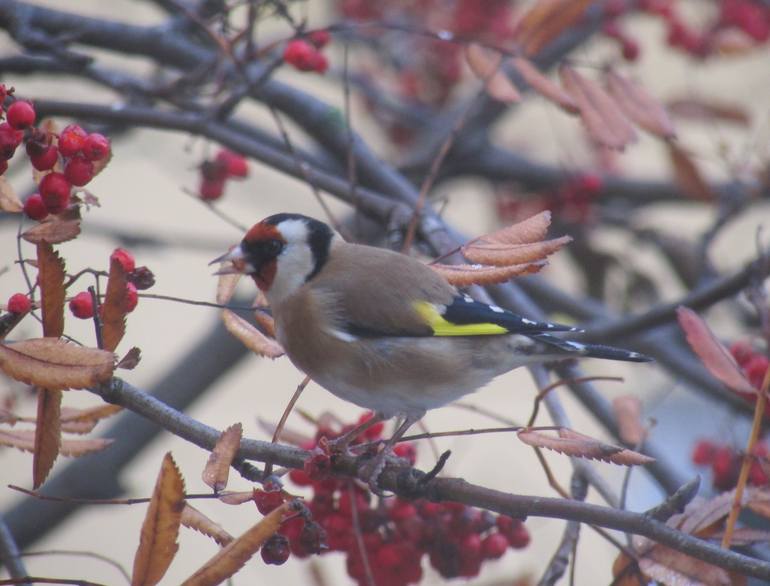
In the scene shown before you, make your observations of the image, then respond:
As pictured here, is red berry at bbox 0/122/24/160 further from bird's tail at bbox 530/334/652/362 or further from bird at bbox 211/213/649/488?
bird's tail at bbox 530/334/652/362

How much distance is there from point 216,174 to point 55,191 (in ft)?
2.67

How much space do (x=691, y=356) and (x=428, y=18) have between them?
5.50 ft

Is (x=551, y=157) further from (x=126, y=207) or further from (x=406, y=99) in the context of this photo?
(x=126, y=207)

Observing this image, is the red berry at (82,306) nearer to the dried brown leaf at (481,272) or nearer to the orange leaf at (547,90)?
the dried brown leaf at (481,272)

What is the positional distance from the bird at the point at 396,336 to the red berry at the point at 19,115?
1.66 feet

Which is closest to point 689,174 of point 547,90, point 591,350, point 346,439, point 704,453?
point 704,453

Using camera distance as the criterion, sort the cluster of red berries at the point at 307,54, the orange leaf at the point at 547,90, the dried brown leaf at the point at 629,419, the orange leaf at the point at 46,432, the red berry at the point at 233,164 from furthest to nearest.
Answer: the red berry at the point at 233,164
the cluster of red berries at the point at 307,54
the orange leaf at the point at 547,90
the dried brown leaf at the point at 629,419
the orange leaf at the point at 46,432

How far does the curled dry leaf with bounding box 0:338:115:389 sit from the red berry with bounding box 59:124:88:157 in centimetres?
32

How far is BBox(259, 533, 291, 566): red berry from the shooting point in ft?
4.51

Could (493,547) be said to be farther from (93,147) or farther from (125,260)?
(93,147)

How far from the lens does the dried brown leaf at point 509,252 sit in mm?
1549

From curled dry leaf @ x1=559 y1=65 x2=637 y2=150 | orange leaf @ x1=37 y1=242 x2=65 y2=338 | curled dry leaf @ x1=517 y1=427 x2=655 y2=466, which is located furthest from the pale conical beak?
curled dry leaf @ x1=559 y1=65 x2=637 y2=150

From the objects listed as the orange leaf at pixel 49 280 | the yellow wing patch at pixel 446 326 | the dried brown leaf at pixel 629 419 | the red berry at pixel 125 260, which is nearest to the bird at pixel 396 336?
the yellow wing patch at pixel 446 326

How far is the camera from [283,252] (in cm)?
199
